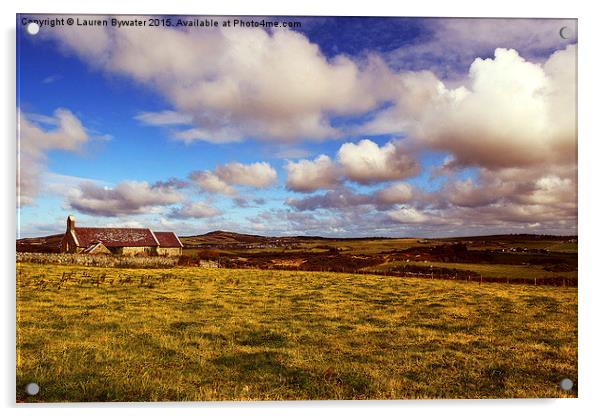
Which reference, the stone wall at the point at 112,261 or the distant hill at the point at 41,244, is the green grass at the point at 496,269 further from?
the distant hill at the point at 41,244

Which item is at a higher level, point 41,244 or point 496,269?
point 41,244

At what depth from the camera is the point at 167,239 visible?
5.78 m

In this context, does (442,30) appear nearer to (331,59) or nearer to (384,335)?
(331,59)

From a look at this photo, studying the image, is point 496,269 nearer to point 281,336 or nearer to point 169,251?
point 281,336

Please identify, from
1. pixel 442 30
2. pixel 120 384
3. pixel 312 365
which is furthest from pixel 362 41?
pixel 120 384

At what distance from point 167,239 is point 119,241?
0.70 meters

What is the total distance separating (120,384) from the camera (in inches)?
200

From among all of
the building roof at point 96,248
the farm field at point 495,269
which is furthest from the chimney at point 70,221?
the farm field at point 495,269

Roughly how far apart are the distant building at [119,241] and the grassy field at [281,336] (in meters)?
0.42

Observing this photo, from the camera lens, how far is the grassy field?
5.12 metres

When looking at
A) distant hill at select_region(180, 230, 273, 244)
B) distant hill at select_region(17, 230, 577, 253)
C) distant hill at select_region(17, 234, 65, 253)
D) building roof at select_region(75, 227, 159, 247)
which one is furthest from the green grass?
distant hill at select_region(17, 234, 65, 253)

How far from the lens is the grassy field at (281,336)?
5125 mm

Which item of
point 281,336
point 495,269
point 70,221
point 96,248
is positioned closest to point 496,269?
point 495,269

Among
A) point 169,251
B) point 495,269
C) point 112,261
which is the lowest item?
point 495,269
